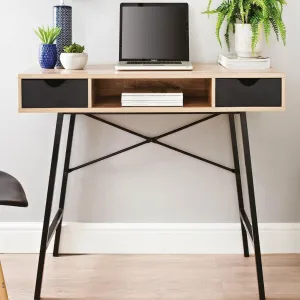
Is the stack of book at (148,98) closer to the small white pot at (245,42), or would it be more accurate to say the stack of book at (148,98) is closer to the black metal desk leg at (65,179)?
the small white pot at (245,42)

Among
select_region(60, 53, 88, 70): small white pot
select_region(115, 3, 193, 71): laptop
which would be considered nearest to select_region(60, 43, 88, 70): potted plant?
select_region(60, 53, 88, 70): small white pot

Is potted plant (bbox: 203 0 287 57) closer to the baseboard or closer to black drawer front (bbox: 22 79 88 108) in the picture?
black drawer front (bbox: 22 79 88 108)

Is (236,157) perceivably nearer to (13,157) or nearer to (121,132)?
(121,132)

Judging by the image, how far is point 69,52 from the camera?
7.29 feet

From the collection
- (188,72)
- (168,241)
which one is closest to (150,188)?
(168,241)

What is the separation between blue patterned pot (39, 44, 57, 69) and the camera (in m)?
2.21

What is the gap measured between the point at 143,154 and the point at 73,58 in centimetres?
59

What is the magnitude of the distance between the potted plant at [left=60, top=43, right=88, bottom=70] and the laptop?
0.71 feet

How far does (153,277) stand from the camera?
238cm

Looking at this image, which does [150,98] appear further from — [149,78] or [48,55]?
[48,55]

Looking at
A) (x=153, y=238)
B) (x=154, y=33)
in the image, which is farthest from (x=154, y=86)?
(x=153, y=238)

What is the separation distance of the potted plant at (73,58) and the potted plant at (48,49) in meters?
0.04

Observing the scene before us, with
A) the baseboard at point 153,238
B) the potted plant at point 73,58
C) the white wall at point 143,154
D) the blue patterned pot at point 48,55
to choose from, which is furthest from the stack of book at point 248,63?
the baseboard at point 153,238

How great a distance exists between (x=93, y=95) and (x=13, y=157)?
2.08 ft
